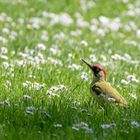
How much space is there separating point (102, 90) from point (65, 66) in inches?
110

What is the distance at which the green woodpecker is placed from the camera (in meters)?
8.17

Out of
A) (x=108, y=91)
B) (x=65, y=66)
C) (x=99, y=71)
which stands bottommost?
(x=108, y=91)

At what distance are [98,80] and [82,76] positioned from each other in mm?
1327

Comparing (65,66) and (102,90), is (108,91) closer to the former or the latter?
(102,90)

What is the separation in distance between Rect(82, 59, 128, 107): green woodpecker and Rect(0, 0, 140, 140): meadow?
0.36 ft

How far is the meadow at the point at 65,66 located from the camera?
282 inches

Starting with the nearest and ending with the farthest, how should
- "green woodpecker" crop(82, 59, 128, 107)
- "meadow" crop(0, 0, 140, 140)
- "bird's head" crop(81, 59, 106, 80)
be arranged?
"meadow" crop(0, 0, 140, 140) → "green woodpecker" crop(82, 59, 128, 107) → "bird's head" crop(81, 59, 106, 80)

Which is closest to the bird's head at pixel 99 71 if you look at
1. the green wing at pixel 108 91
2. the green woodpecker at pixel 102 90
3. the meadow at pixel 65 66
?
the green woodpecker at pixel 102 90

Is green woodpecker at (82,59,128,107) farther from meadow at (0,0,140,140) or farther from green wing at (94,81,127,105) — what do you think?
meadow at (0,0,140,140)

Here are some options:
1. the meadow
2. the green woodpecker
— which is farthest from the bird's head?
the meadow

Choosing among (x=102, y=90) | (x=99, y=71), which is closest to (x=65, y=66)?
(x=99, y=71)

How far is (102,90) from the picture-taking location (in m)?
8.40

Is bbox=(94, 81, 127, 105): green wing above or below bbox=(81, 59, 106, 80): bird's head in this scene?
below

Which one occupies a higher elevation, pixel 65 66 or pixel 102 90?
pixel 65 66
